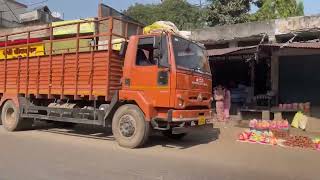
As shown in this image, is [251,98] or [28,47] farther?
[251,98]

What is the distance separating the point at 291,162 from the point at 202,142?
294 cm

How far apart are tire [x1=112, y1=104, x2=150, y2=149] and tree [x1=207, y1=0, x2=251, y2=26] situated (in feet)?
65.0

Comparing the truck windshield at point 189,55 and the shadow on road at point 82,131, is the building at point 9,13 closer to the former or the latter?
the shadow on road at point 82,131

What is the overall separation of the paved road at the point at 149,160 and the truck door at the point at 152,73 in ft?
4.08

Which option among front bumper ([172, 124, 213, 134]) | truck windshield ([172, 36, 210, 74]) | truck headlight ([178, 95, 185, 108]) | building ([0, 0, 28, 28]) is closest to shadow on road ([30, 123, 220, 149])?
front bumper ([172, 124, 213, 134])

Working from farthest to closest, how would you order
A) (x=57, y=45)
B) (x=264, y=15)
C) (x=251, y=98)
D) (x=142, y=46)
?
1. (x=264, y=15)
2. (x=251, y=98)
3. (x=57, y=45)
4. (x=142, y=46)

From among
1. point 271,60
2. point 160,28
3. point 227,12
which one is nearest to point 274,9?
point 227,12

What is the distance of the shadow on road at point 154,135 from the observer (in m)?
10.7

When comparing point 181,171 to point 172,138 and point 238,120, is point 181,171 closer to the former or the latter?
point 172,138

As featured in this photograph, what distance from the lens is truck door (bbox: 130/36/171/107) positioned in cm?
941

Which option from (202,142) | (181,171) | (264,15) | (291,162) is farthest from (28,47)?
(264,15)

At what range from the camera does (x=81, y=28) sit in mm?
12016

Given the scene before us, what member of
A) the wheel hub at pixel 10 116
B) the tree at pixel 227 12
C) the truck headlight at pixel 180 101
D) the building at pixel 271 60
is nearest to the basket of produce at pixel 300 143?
the building at pixel 271 60

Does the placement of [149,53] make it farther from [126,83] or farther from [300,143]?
[300,143]
